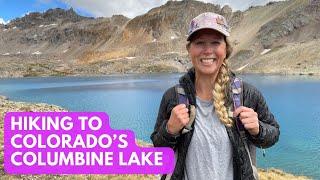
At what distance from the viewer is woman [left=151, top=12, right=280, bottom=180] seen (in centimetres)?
371

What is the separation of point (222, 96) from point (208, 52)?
0.48 m

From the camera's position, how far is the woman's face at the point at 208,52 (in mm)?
3924

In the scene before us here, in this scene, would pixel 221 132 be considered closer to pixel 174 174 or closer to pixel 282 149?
pixel 174 174

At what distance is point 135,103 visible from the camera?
66625 millimetres

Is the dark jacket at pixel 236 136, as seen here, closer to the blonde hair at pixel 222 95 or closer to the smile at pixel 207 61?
the blonde hair at pixel 222 95

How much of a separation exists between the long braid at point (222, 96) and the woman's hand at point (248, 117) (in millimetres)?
126

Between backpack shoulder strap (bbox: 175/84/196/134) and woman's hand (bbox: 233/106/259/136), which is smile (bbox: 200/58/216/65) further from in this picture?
woman's hand (bbox: 233/106/259/136)

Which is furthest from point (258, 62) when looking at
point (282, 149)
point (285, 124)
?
point (282, 149)

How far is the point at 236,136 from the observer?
374cm

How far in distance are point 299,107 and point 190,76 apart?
5262 cm

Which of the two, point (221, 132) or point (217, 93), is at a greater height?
point (217, 93)

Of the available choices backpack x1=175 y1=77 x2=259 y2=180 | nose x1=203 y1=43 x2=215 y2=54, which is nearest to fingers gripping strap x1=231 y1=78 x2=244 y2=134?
backpack x1=175 y1=77 x2=259 y2=180

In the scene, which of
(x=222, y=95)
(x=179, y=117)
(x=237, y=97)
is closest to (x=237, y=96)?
(x=237, y=97)

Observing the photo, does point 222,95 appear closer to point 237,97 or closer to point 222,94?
point 222,94
